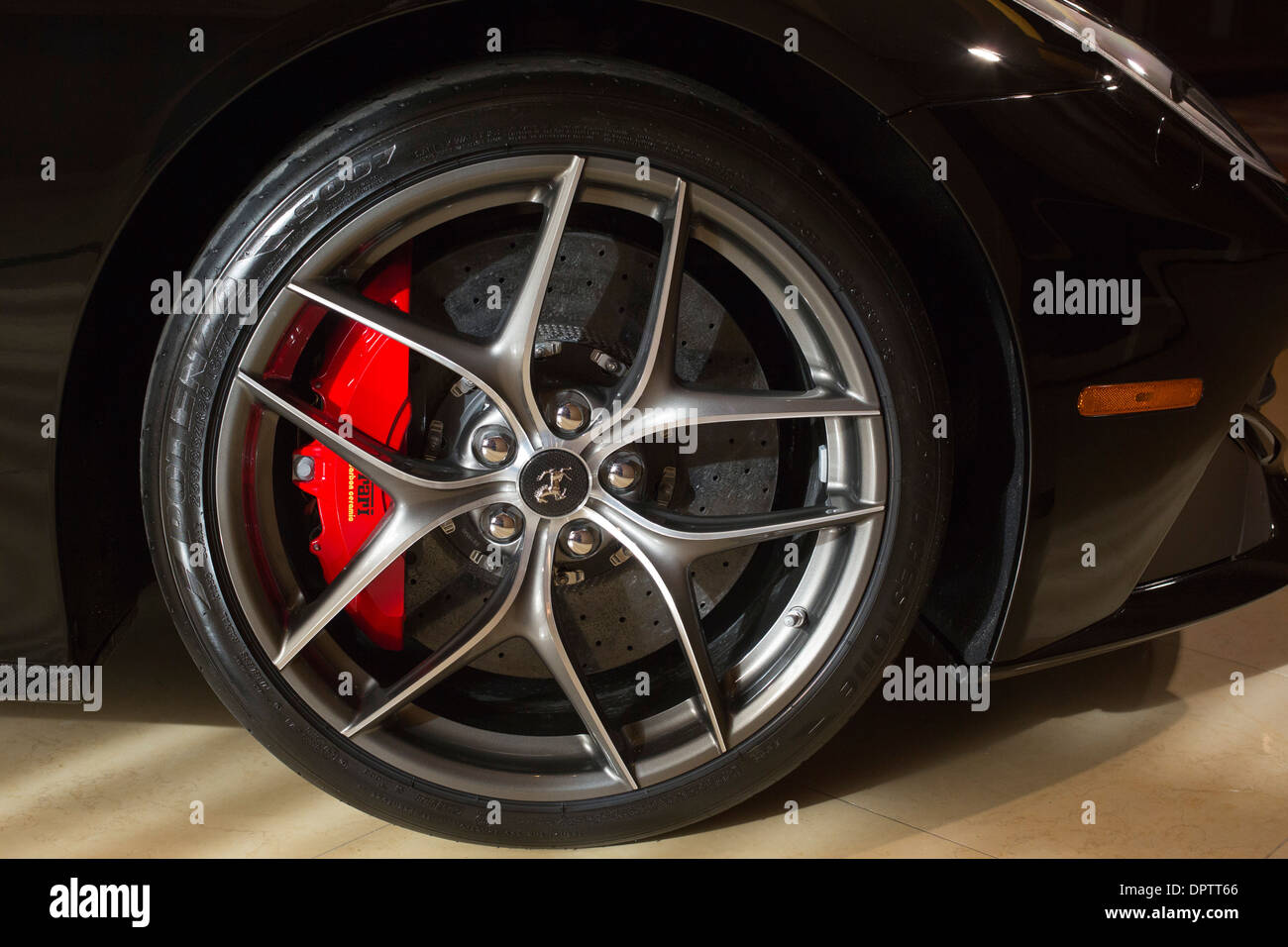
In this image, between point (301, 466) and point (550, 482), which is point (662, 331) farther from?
point (301, 466)

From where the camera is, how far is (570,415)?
121 cm

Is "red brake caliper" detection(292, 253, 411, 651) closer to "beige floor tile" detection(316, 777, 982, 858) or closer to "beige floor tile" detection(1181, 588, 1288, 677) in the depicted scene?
"beige floor tile" detection(316, 777, 982, 858)

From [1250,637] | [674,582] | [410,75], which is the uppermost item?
[410,75]

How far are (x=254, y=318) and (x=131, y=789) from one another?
65 cm

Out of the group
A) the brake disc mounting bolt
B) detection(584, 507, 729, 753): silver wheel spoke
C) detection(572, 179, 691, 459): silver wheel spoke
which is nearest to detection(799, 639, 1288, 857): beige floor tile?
detection(584, 507, 729, 753): silver wheel spoke

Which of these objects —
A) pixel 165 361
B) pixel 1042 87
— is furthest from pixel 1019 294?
pixel 165 361

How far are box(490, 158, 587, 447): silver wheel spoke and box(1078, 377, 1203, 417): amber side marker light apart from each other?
610mm

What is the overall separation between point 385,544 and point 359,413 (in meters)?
0.18

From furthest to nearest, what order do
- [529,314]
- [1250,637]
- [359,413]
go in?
[1250,637]
[359,413]
[529,314]

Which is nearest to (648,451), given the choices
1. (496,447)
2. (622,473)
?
(622,473)

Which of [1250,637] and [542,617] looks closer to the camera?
[542,617]

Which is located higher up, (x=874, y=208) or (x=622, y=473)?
(x=874, y=208)

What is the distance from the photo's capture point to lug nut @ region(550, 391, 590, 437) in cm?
121

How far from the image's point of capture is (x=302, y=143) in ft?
3.74
